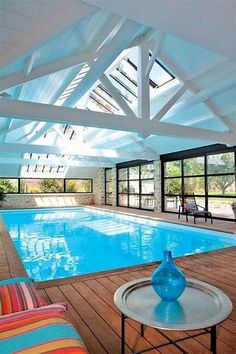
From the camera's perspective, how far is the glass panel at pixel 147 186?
36.1ft

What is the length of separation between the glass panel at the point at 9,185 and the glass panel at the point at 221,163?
32.2 feet

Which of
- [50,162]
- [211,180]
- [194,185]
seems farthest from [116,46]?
[50,162]

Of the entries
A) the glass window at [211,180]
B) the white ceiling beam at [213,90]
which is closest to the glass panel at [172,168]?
the glass window at [211,180]

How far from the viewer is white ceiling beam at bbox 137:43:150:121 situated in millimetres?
4738

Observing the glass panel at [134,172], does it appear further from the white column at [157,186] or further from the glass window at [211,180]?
the glass window at [211,180]

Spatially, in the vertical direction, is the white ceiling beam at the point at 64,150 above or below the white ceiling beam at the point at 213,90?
below

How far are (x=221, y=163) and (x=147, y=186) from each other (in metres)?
3.97

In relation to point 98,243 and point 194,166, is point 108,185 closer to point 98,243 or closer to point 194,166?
point 194,166

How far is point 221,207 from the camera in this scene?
26.2 ft

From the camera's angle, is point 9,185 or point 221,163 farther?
point 9,185

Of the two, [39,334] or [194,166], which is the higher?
[194,166]

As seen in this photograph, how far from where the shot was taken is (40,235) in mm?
7031

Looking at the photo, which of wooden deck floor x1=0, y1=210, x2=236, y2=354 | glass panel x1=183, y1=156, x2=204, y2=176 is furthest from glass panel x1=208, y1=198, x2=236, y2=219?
wooden deck floor x1=0, y1=210, x2=236, y2=354

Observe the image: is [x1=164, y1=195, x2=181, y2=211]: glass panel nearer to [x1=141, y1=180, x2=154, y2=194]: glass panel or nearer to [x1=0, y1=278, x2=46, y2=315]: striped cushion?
[x1=141, y1=180, x2=154, y2=194]: glass panel
